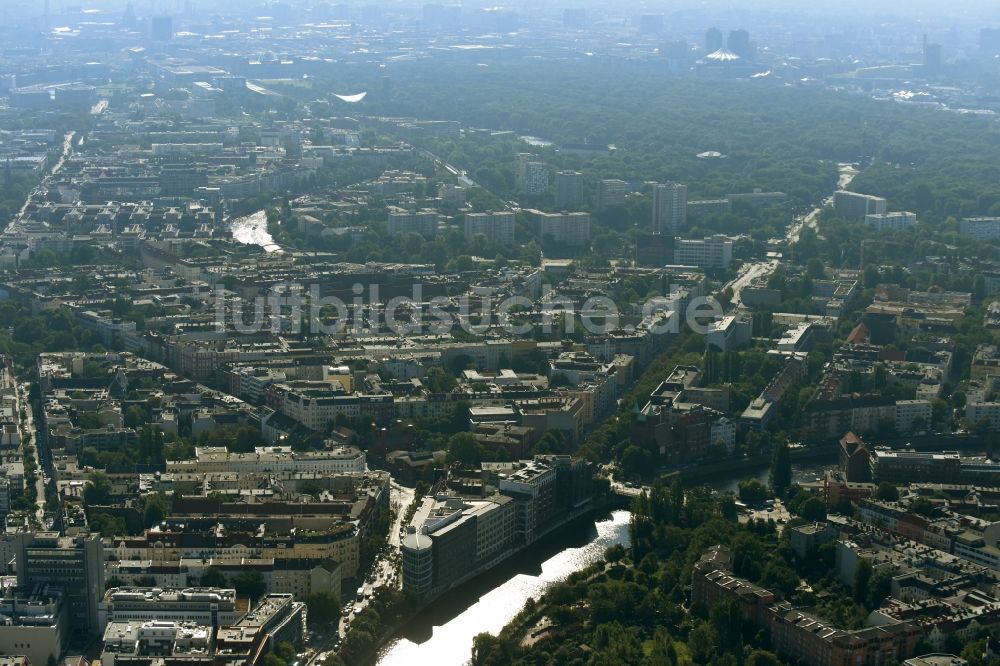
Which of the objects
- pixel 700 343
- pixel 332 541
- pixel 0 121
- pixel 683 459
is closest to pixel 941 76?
pixel 0 121

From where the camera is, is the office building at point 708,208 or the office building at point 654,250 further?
the office building at point 708,208

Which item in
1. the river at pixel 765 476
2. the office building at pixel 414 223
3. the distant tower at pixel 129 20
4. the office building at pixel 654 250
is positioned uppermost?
the river at pixel 765 476

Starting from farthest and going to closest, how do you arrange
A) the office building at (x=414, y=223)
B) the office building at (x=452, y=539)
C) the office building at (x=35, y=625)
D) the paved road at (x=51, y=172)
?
the paved road at (x=51, y=172) < the office building at (x=414, y=223) < the office building at (x=452, y=539) < the office building at (x=35, y=625)

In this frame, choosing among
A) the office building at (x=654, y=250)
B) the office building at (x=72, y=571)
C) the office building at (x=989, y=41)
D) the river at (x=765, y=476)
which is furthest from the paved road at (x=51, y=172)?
the office building at (x=989, y=41)

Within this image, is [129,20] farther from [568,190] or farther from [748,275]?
[748,275]

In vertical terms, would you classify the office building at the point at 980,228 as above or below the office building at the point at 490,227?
below

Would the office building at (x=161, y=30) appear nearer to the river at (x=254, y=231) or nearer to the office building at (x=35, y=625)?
the river at (x=254, y=231)

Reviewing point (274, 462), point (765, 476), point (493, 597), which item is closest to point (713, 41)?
point (765, 476)
